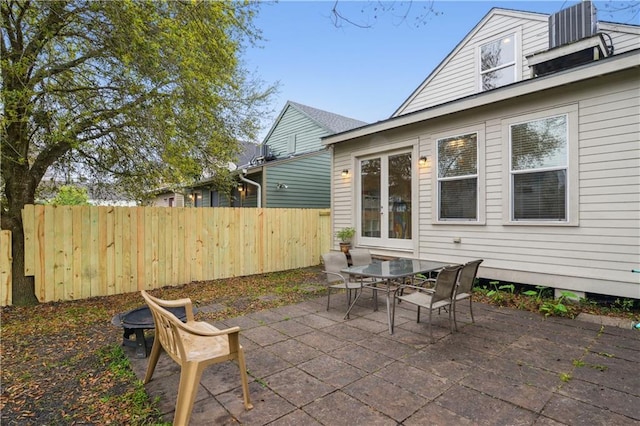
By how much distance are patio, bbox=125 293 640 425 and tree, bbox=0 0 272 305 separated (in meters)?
3.21

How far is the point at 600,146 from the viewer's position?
15.0 ft

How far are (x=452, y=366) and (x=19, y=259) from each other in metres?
6.19

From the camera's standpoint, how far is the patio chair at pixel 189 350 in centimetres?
203

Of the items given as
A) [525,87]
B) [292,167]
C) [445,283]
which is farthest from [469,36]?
[445,283]

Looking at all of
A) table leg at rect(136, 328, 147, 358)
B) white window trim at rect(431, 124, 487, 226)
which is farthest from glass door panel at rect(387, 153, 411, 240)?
table leg at rect(136, 328, 147, 358)

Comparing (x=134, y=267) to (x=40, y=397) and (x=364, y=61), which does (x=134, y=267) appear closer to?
(x=40, y=397)

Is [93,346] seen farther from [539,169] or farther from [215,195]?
[215,195]

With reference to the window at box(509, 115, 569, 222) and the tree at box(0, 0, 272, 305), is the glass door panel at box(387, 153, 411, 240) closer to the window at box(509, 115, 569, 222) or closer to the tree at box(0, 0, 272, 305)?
the window at box(509, 115, 569, 222)

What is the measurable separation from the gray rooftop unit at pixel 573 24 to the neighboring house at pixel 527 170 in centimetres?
2

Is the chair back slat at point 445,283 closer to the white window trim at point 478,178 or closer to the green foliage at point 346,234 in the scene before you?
the white window trim at point 478,178

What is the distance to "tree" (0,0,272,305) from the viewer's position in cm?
395

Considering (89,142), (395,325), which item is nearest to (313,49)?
(89,142)

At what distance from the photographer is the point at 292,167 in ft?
38.2

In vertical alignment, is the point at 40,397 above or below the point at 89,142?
below
